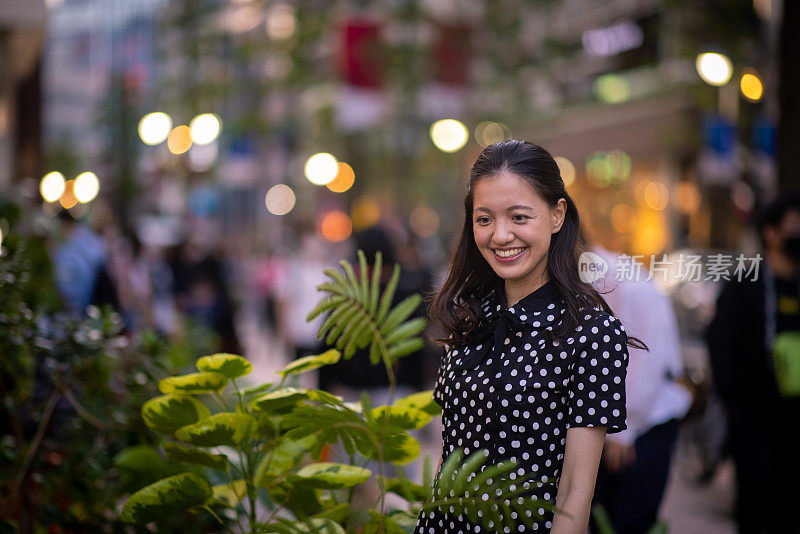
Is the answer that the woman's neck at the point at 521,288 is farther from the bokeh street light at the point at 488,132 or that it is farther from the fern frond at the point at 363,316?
the bokeh street light at the point at 488,132

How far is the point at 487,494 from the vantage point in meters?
2.09

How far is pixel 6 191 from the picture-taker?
16.3ft

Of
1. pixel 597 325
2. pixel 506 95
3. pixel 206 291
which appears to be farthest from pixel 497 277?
pixel 506 95

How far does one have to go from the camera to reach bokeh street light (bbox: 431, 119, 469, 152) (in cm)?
1839

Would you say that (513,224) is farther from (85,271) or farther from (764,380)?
(85,271)

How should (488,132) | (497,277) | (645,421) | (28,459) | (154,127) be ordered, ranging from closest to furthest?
1. (497,277)
2. (28,459)
3. (645,421)
4. (154,127)
5. (488,132)

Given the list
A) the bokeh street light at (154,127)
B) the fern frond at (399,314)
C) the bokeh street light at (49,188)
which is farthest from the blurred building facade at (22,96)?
the bokeh street light at (154,127)

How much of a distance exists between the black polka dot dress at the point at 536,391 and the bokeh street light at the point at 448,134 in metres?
16.4

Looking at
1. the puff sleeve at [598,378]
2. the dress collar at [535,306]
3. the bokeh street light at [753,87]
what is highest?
the bokeh street light at [753,87]

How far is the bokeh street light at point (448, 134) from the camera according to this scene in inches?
724

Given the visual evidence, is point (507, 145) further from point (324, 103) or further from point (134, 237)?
point (324, 103)

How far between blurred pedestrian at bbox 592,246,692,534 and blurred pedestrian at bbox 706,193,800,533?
539mm

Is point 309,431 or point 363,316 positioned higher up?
point 363,316

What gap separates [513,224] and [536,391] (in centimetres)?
38
